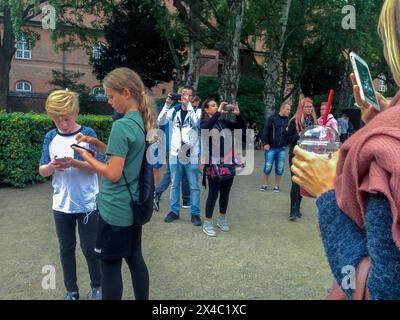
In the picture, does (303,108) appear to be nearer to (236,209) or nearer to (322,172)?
(236,209)

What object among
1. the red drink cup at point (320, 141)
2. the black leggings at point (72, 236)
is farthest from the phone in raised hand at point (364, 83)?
the black leggings at point (72, 236)

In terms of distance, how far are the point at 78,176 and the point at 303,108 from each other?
4231 mm

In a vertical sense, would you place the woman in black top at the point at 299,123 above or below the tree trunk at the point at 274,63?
below

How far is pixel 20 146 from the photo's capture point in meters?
7.82

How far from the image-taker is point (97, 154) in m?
3.51

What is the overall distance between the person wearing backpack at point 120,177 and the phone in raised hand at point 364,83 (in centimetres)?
173

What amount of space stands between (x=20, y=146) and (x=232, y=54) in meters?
8.98

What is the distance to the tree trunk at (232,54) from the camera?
47.9 feet

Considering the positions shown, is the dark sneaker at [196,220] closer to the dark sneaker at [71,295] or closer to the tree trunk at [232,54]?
the dark sneaker at [71,295]

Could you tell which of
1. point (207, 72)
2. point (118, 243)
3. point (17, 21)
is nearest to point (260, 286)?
point (118, 243)

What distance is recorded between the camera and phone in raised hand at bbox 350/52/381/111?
4.19ft

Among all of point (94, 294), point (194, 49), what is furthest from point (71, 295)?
point (194, 49)

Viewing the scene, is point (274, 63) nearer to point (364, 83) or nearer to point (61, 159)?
point (61, 159)

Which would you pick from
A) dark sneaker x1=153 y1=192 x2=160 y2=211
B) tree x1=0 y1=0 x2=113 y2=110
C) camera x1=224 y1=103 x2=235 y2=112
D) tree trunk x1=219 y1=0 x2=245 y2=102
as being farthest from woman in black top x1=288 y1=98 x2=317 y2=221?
tree x1=0 y1=0 x2=113 y2=110
